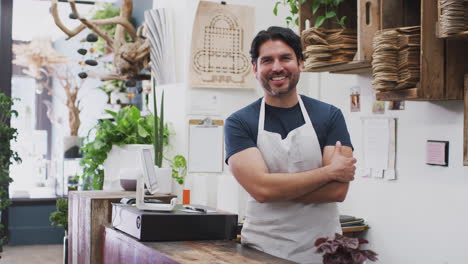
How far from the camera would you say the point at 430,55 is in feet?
9.04

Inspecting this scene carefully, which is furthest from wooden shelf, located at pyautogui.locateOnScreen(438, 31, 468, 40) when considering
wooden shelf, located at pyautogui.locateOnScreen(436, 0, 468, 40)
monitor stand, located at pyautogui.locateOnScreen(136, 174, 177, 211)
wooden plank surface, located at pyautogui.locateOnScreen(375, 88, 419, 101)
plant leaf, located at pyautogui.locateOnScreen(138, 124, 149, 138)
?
plant leaf, located at pyautogui.locateOnScreen(138, 124, 149, 138)

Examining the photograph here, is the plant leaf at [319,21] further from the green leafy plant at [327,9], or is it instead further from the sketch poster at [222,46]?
the sketch poster at [222,46]

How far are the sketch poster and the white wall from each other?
1.79ft

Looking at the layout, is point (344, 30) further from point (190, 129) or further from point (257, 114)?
point (190, 129)

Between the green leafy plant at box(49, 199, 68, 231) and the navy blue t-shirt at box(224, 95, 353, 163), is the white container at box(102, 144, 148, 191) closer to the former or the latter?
the green leafy plant at box(49, 199, 68, 231)

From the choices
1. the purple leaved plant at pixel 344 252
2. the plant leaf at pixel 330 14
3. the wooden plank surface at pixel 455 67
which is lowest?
the purple leaved plant at pixel 344 252

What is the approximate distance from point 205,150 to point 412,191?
160 centimetres

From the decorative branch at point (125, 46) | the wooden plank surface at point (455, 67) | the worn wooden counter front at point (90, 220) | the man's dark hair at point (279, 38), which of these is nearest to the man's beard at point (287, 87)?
the man's dark hair at point (279, 38)

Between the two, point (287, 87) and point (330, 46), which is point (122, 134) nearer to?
point (330, 46)

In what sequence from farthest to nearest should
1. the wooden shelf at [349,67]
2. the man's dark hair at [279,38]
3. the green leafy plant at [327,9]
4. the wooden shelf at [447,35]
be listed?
the green leafy plant at [327,9] → the wooden shelf at [349,67] → the wooden shelf at [447,35] → the man's dark hair at [279,38]

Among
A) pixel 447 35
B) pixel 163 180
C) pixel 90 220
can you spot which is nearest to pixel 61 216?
pixel 163 180

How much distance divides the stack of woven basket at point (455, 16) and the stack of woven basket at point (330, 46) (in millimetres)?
751

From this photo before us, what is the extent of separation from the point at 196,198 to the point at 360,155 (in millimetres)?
1236

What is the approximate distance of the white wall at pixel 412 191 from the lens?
298 cm
